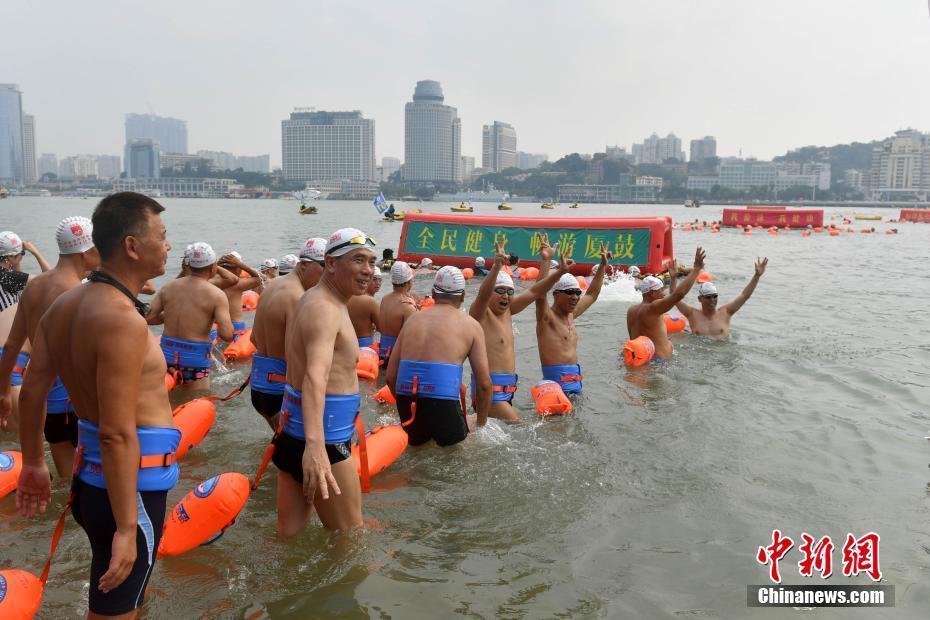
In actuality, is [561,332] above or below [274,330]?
below

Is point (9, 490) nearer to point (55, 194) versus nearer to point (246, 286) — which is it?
point (246, 286)

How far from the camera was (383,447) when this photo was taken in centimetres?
561

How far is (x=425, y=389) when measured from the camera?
5.66 meters

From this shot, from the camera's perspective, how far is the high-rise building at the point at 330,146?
178250mm

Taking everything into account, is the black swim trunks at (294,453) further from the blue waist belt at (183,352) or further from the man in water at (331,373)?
the blue waist belt at (183,352)

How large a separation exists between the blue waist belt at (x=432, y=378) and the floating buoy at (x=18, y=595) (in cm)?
284

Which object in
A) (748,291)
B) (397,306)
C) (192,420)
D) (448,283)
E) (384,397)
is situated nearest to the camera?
(448,283)

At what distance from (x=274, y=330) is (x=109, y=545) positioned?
2826mm

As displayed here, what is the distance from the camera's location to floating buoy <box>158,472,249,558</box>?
4.22 meters

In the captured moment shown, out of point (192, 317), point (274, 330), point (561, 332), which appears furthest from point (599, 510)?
point (192, 317)

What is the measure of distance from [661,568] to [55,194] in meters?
203

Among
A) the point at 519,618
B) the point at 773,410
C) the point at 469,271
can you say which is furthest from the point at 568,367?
the point at 469,271

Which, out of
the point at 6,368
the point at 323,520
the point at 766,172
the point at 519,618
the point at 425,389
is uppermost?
the point at 766,172

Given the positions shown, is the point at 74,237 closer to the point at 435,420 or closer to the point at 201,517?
the point at 201,517
